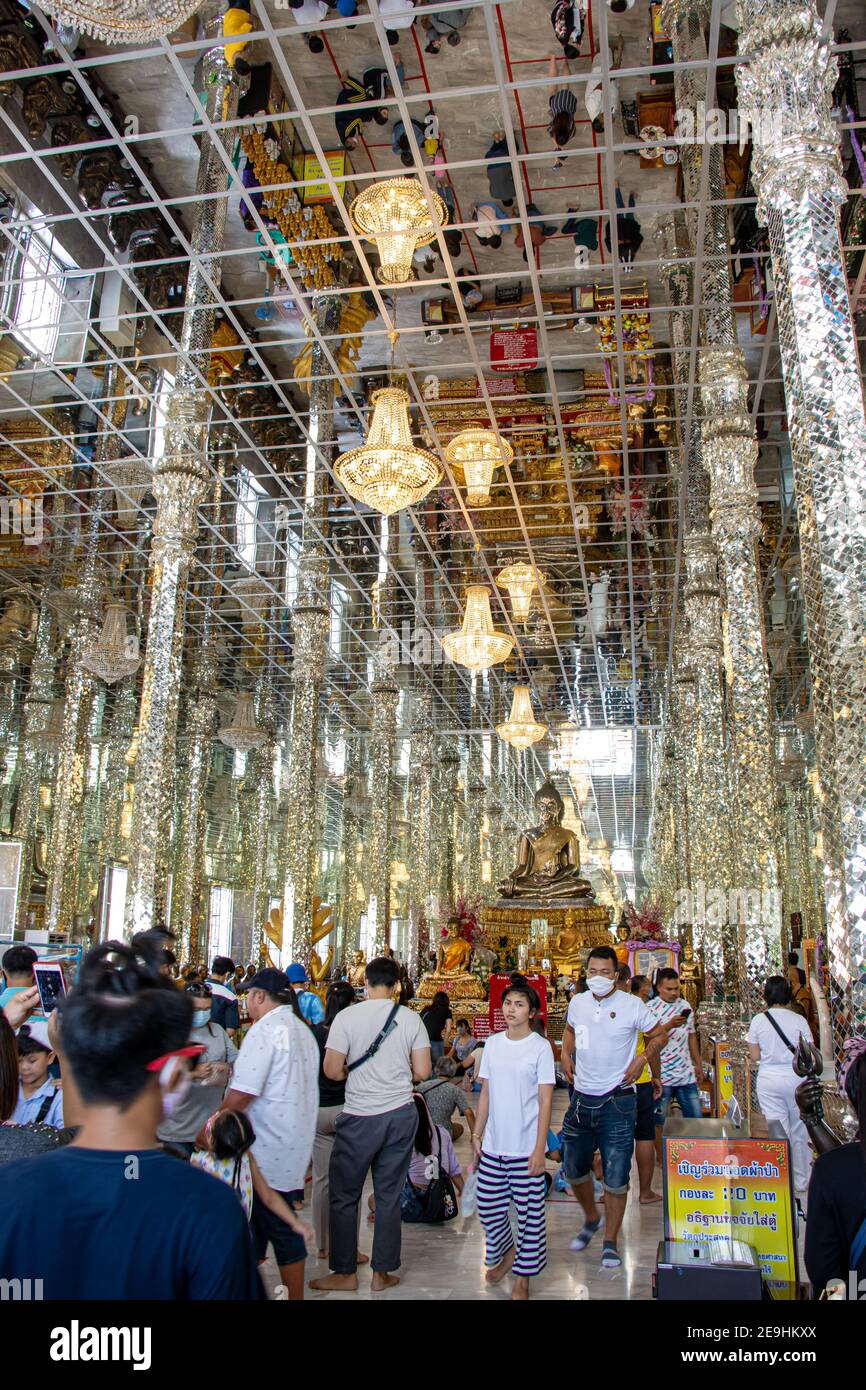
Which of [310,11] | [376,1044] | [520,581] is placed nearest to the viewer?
[376,1044]

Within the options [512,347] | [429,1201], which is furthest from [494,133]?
[429,1201]

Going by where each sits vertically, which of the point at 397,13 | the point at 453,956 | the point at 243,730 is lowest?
the point at 453,956

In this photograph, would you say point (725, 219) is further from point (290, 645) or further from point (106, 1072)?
point (290, 645)

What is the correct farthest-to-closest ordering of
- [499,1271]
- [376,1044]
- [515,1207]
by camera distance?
[499,1271] → [376,1044] → [515,1207]

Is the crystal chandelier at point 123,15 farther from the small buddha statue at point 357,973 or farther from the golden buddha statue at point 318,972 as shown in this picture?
the small buddha statue at point 357,973

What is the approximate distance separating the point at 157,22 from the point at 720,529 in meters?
5.56

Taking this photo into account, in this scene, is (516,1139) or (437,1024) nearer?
(516,1139)

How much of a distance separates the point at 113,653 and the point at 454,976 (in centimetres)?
732

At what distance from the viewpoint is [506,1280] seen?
502 cm

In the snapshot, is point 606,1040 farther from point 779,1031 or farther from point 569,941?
point 569,941

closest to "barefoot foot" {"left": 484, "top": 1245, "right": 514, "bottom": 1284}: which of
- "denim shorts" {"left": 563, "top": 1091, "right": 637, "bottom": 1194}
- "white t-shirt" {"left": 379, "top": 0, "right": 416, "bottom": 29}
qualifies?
"denim shorts" {"left": 563, "top": 1091, "right": 637, "bottom": 1194}

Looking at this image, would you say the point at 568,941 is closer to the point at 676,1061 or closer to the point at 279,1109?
the point at 676,1061

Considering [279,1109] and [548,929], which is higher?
[548,929]
